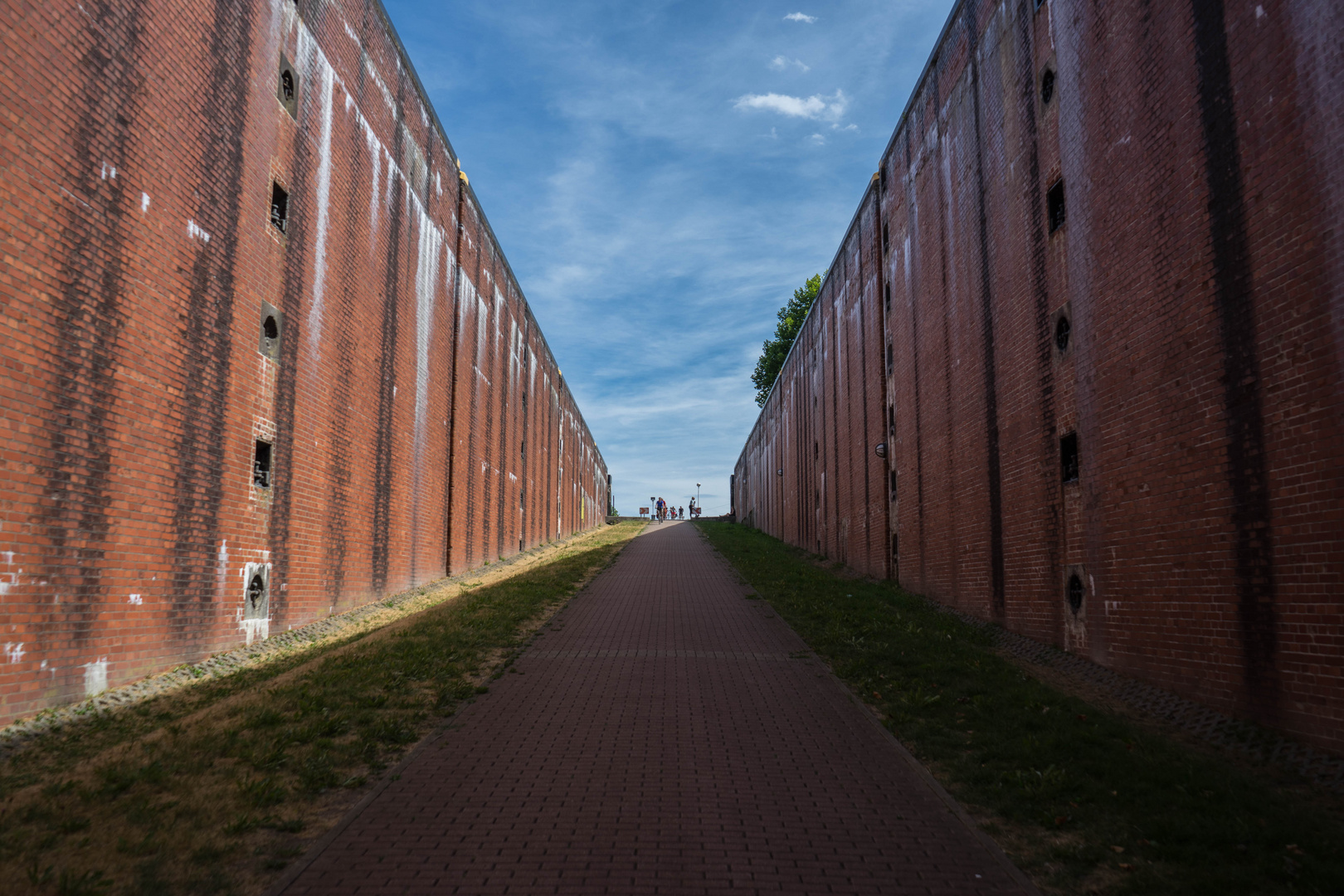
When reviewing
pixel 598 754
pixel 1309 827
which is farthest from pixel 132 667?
pixel 1309 827

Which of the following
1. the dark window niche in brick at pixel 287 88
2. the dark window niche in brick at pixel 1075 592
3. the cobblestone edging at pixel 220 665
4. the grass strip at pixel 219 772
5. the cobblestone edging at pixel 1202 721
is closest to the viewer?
the grass strip at pixel 219 772

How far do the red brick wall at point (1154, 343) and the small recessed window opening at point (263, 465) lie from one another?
996 centimetres

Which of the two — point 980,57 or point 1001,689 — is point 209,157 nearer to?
point 1001,689

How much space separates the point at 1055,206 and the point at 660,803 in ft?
27.9

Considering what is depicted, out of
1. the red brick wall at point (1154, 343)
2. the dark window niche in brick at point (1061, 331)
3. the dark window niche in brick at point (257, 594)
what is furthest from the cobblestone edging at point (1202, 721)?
the dark window niche in brick at point (257, 594)

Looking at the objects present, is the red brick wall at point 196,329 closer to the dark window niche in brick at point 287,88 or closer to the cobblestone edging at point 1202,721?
the dark window niche in brick at point 287,88

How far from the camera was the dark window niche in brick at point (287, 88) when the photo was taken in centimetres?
1013

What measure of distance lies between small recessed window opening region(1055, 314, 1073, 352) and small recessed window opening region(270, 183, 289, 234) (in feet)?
33.3

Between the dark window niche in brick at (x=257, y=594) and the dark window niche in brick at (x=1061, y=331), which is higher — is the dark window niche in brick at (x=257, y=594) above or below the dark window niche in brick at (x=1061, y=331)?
below

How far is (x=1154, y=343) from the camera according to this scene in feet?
23.6

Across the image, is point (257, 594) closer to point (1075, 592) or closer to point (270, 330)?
point (270, 330)

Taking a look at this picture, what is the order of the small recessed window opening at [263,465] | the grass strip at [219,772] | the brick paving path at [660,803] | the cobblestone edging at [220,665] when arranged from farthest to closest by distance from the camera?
the small recessed window opening at [263,465] → the cobblestone edging at [220,665] → the brick paving path at [660,803] → the grass strip at [219,772]

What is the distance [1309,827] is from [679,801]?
11.9 ft

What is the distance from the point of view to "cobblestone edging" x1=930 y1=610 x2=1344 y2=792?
498 centimetres
